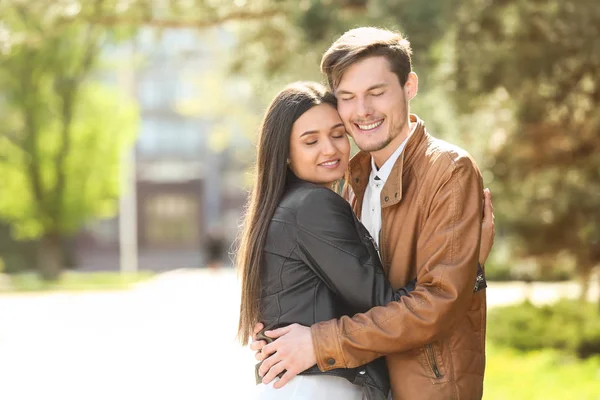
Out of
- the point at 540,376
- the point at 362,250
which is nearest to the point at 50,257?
the point at 540,376

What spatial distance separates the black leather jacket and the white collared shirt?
228 mm

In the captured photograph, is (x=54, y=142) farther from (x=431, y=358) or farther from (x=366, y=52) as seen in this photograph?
(x=431, y=358)

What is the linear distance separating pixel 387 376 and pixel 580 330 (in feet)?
31.8

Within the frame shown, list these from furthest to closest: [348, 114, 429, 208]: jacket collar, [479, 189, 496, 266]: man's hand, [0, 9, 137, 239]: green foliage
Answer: [0, 9, 137, 239]: green foliage
[479, 189, 496, 266]: man's hand
[348, 114, 429, 208]: jacket collar

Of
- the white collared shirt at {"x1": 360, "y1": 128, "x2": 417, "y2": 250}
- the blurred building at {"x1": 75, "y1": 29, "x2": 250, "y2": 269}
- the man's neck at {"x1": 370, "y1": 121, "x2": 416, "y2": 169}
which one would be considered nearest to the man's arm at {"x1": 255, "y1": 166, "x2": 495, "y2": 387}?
the white collared shirt at {"x1": 360, "y1": 128, "x2": 417, "y2": 250}

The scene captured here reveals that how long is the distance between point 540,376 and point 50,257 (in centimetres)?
2573

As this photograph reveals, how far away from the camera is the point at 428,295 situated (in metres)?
3.47

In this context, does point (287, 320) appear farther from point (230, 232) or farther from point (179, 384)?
point (230, 232)

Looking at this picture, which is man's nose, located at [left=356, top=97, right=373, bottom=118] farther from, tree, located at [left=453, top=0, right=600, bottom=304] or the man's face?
tree, located at [left=453, top=0, right=600, bottom=304]

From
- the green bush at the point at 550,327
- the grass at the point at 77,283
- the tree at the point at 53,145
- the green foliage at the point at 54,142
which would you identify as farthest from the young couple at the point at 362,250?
the tree at the point at 53,145

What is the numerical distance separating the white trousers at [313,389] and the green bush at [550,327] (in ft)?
30.8

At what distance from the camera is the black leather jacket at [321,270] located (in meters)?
3.54

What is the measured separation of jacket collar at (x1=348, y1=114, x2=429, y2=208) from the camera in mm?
3705

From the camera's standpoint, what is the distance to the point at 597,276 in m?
13.0
